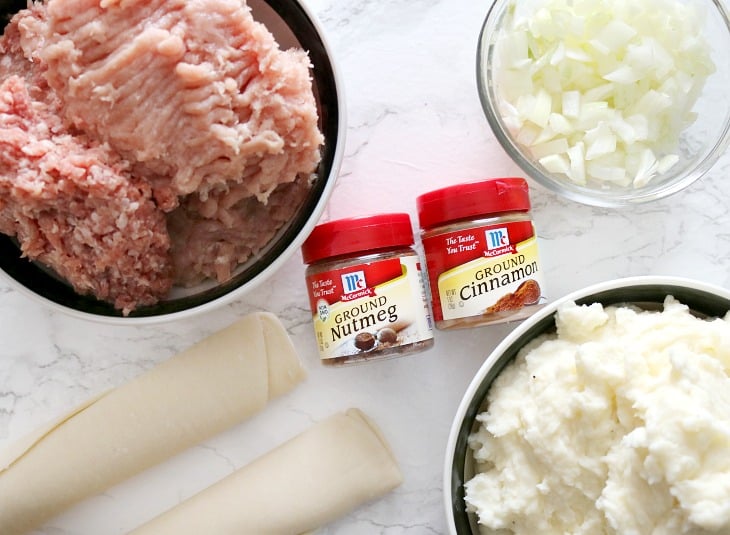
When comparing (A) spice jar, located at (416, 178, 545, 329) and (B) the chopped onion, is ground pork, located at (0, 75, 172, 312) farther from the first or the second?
(B) the chopped onion

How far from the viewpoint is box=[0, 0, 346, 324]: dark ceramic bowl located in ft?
4.84

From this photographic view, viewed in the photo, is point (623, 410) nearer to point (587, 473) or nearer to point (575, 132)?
point (587, 473)

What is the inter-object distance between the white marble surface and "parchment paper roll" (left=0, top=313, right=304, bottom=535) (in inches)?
2.3

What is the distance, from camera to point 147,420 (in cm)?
169

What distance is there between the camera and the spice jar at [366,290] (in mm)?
1540

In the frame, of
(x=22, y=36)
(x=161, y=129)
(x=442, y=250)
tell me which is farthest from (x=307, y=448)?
(x=22, y=36)

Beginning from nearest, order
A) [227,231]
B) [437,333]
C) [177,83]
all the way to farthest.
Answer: [177,83] < [227,231] < [437,333]

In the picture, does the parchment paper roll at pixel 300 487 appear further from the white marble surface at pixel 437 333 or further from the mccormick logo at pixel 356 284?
the mccormick logo at pixel 356 284

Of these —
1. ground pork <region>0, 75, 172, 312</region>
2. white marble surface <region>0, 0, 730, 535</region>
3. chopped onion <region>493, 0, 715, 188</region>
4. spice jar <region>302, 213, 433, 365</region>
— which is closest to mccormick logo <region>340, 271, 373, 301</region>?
spice jar <region>302, 213, 433, 365</region>

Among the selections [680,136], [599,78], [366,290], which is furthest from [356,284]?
[680,136]

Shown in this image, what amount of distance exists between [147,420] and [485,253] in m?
0.84

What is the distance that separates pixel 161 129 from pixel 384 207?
59cm

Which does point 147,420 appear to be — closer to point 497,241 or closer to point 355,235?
point 355,235

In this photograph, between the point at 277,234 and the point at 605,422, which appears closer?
the point at 605,422
